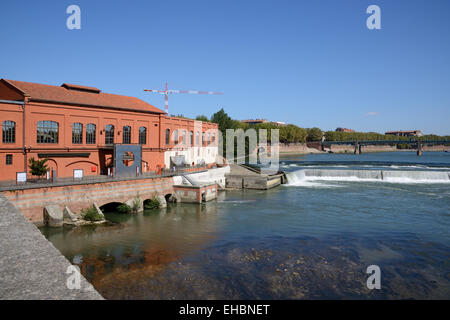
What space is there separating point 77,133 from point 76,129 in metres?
0.43

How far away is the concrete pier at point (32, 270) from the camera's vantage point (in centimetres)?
932

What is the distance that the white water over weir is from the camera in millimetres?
59438

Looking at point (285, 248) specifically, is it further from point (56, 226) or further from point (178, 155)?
point (178, 155)

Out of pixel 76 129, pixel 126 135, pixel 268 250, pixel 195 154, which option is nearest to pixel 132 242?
pixel 268 250

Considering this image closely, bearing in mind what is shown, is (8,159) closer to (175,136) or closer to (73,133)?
(73,133)

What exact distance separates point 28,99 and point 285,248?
26014 millimetres

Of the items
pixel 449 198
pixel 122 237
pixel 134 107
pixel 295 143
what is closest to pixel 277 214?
pixel 122 237

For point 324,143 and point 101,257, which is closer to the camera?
point 101,257

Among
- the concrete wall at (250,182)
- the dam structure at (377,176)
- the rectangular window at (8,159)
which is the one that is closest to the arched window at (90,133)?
the rectangular window at (8,159)

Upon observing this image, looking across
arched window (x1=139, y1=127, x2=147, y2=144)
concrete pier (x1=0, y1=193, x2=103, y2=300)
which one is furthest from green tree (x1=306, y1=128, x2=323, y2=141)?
concrete pier (x1=0, y1=193, x2=103, y2=300)

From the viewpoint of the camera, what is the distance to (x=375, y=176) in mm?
62219

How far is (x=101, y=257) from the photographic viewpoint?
776 inches

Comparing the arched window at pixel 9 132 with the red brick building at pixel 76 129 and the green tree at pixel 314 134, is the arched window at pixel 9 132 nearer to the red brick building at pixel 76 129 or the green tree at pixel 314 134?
the red brick building at pixel 76 129

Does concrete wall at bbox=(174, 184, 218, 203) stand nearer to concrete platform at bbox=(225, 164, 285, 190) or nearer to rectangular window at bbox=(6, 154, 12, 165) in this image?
concrete platform at bbox=(225, 164, 285, 190)
